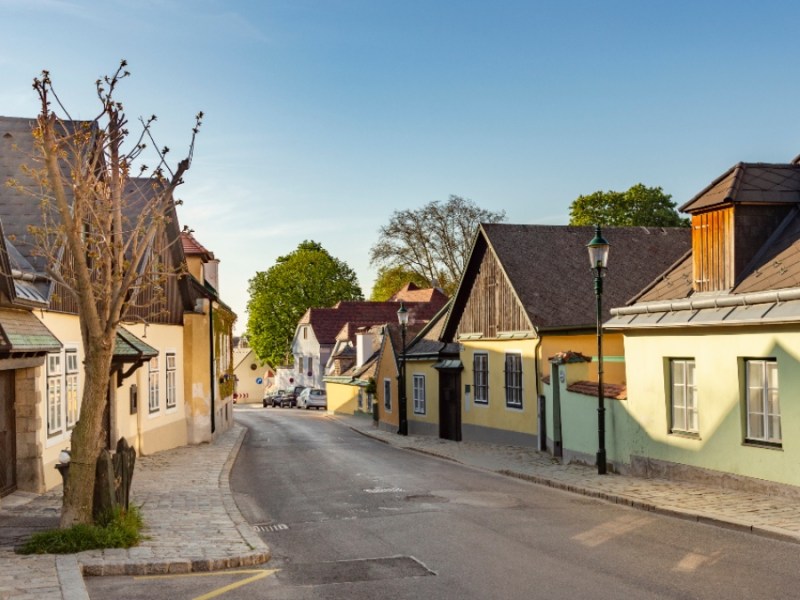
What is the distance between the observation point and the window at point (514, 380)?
87.9 ft

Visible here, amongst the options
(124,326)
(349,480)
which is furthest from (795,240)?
(124,326)

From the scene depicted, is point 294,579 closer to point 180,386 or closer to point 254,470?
point 254,470

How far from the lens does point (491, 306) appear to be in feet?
95.2

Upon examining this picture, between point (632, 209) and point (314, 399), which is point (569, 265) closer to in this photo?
point (632, 209)

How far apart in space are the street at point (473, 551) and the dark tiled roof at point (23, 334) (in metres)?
4.32

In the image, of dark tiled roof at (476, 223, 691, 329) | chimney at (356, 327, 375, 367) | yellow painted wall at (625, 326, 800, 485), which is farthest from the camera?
chimney at (356, 327, 375, 367)

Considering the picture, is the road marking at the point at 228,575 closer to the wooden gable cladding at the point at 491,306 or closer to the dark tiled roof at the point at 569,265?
the dark tiled roof at the point at 569,265

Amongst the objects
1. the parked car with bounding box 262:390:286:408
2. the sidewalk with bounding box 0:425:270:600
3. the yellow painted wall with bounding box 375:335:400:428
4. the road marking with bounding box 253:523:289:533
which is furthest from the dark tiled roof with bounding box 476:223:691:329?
→ the parked car with bounding box 262:390:286:408

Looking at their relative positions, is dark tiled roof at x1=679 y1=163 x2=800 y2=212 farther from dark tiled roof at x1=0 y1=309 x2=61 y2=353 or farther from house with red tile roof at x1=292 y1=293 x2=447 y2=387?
house with red tile roof at x1=292 y1=293 x2=447 y2=387

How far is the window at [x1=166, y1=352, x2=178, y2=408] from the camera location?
27.5 metres

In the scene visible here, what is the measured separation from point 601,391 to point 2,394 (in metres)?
11.3

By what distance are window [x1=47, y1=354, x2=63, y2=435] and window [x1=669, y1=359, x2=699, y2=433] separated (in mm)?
11773

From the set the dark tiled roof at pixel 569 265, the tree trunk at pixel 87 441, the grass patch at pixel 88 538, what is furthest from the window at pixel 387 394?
the tree trunk at pixel 87 441

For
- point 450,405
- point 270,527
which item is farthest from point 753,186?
point 450,405
